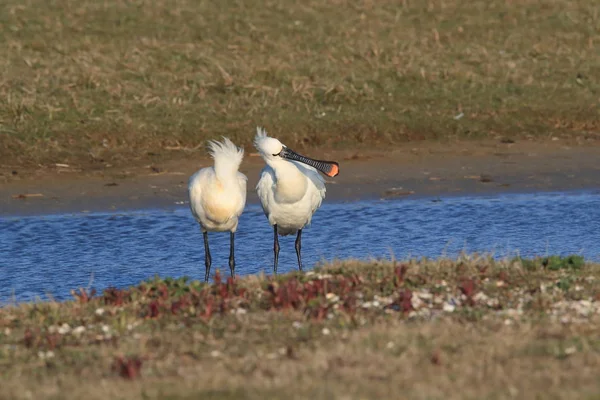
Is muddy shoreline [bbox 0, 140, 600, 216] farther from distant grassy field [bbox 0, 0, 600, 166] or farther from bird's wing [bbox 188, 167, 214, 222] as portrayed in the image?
bird's wing [bbox 188, 167, 214, 222]

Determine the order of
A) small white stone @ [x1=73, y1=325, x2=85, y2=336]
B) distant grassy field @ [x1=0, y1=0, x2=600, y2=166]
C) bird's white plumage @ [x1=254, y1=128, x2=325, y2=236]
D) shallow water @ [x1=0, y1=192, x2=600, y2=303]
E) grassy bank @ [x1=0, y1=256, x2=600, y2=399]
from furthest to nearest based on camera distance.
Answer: distant grassy field @ [x1=0, y1=0, x2=600, y2=166] < shallow water @ [x1=0, y1=192, x2=600, y2=303] < bird's white plumage @ [x1=254, y1=128, x2=325, y2=236] < small white stone @ [x1=73, y1=325, x2=85, y2=336] < grassy bank @ [x1=0, y1=256, x2=600, y2=399]

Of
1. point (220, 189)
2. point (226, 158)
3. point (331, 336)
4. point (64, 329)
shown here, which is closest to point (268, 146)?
point (226, 158)

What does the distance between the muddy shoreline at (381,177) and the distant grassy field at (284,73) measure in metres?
0.39

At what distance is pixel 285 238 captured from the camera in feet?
40.4

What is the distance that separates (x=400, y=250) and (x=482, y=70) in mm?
6497

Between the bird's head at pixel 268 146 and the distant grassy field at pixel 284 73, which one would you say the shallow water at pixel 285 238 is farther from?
the distant grassy field at pixel 284 73

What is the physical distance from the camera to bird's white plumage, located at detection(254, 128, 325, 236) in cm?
980

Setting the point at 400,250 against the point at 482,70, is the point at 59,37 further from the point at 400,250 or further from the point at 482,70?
the point at 400,250

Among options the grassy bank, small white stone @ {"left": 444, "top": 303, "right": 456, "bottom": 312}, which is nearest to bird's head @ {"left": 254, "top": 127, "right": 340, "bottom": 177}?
the grassy bank

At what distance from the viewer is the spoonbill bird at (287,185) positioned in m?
9.82

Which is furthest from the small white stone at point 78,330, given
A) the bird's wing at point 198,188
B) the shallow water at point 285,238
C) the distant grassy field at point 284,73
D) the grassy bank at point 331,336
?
the distant grassy field at point 284,73

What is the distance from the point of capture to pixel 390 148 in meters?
14.4

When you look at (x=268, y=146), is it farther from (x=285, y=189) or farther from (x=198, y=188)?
(x=198, y=188)

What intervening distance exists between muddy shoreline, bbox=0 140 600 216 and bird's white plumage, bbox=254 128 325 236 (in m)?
2.47
